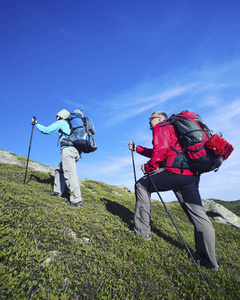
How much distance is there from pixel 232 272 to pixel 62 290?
17.3ft

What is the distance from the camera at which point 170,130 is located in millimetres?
6059

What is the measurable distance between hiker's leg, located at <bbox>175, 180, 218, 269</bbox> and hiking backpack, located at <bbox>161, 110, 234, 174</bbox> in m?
0.76

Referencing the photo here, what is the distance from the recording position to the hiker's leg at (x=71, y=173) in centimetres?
892

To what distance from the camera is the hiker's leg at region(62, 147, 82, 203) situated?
29.3 feet

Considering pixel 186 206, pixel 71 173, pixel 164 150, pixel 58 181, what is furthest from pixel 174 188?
pixel 58 181

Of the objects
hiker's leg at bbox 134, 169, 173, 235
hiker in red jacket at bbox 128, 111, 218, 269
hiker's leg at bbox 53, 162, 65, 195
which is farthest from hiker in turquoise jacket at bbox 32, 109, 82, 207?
hiker in red jacket at bbox 128, 111, 218, 269

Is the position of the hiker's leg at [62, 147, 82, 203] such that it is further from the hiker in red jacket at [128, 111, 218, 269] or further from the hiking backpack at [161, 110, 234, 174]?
the hiking backpack at [161, 110, 234, 174]

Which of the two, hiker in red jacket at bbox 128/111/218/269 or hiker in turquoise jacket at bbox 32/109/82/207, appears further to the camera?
hiker in turquoise jacket at bbox 32/109/82/207

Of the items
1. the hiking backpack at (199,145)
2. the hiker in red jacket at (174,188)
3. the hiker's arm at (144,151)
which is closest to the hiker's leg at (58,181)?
the hiker's arm at (144,151)

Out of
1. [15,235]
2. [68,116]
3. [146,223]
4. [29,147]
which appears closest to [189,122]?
[146,223]

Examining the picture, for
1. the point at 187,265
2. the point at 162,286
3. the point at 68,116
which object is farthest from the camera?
the point at 68,116

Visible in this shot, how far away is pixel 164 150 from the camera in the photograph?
227 inches

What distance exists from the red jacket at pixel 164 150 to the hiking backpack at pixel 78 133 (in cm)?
420

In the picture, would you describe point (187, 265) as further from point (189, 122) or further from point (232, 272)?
point (189, 122)
